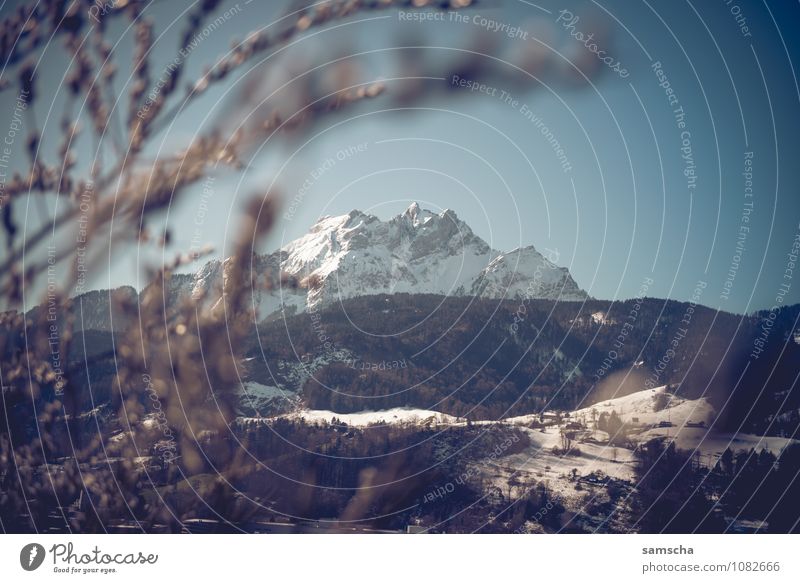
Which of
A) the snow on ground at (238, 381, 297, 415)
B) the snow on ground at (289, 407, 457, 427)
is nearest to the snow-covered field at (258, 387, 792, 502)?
the snow on ground at (289, 407, 457, 427)

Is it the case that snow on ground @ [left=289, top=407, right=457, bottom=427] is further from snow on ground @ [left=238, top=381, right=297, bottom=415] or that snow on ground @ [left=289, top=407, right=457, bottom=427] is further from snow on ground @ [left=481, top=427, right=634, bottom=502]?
snow on ground @ [left=481, top=427, right=634, bottom=502]

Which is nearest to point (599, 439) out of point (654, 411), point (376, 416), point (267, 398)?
point (654, 411)

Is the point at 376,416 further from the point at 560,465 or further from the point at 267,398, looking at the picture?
the point at 560,465

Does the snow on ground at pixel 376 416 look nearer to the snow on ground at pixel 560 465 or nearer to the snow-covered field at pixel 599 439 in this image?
the snow-covered field at pixel 599 439

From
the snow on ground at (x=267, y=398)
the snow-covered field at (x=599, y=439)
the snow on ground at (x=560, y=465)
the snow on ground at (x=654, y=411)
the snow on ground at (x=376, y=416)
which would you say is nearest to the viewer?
the snow on ground at (x=560, y=465)

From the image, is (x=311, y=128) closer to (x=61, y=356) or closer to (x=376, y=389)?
(x=61, y=356)

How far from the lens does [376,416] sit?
88.9 metres

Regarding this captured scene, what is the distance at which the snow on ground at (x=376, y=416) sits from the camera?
79250mm

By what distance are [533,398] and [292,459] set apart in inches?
2320

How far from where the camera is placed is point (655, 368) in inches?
3829

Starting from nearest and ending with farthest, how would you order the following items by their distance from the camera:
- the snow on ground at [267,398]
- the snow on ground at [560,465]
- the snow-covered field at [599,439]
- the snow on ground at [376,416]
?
the snow on ground at [560,465] → the snow-covered field at [599,439] → the snow on ground at [376,416] → the snow on ground at [267,398]

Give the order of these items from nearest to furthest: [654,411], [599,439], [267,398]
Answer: [599,439], [654,411], [267,398]

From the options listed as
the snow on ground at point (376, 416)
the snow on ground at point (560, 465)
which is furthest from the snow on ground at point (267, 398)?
the snow on ground at point (560, 465)
